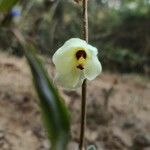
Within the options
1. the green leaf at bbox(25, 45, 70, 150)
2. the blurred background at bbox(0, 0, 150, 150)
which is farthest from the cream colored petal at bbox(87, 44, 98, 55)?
the blurred background at bbox(0, 0, 150, 150)

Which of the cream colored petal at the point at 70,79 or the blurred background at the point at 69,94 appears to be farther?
the blurred background at the point at 69,94

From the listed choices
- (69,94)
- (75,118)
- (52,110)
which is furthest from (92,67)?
(69,94)

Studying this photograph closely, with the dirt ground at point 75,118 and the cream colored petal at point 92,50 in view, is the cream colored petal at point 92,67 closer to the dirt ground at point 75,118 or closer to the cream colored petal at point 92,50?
the cream colored petal at point 92,50

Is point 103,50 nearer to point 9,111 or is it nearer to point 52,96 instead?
point 9,111

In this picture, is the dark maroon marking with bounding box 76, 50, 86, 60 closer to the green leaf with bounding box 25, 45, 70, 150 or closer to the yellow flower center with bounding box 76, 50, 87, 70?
the yellow flower center with bounding box 76, 50, 87, 70

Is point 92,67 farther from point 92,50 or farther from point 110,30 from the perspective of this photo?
point 110,30

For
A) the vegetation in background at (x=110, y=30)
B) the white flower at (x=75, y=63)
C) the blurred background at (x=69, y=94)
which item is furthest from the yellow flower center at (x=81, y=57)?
the vegetation in background at (x=110, y=30)

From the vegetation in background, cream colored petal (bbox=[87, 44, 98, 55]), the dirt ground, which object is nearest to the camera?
cream colored petal (bbox=[87, 44, 98, 55])
